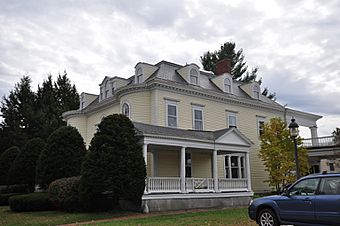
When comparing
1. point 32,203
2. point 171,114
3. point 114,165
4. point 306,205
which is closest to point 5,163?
point 32,203

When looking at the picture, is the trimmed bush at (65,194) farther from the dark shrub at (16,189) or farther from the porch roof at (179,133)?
the dark shrub at (16,189)

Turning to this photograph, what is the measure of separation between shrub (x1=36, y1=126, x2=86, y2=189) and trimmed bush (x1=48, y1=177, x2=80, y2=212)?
10.5 ft

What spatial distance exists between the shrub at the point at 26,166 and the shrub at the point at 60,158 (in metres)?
5.01

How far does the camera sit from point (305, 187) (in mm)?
9945

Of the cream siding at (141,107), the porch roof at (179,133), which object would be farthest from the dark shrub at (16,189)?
the porch roof at (179,133)

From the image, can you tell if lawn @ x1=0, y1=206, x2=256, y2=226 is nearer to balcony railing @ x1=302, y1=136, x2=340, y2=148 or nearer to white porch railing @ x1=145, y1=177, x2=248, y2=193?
white porch railing @ x1=145, y1=177, x2=248, y2=193

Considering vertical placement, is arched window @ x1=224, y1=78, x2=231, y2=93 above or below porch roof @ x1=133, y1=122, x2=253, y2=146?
above

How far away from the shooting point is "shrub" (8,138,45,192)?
89.5 ft

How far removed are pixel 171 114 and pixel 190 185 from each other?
5.96 meters

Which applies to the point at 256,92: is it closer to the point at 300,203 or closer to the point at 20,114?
the point at 300,203

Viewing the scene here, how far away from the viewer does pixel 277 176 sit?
27.3 metres

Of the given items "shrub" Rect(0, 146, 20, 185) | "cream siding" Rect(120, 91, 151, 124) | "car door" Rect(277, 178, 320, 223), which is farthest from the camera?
"shrub" Rect(0, 146, 20, 185)

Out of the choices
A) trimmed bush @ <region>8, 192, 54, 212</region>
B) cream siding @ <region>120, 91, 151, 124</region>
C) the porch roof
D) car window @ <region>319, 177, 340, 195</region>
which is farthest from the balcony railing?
car window @ <region>319, 177, 340, 195</region>

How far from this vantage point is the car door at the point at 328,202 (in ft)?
29.4
